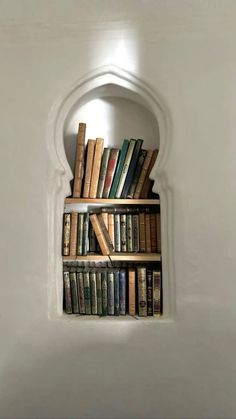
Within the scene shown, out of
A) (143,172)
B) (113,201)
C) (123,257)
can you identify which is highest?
(143,172)

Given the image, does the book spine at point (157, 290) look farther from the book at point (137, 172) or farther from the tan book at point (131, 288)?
the book at point (137, 172)

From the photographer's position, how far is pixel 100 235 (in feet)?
5.04

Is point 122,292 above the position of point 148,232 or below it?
below

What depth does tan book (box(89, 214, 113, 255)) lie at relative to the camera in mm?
1528

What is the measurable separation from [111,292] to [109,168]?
635 millimetres

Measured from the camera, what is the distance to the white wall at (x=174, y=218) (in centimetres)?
139

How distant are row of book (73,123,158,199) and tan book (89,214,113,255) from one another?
0.40 feet

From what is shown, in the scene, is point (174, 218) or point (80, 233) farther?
point (80, 233)

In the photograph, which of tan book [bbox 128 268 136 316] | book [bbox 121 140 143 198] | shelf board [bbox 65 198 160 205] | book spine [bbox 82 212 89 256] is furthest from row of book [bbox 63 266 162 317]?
book [bbox 121 140 143 198]

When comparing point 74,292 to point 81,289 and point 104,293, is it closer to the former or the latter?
point 81,289

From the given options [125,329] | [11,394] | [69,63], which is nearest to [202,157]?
[69,63]

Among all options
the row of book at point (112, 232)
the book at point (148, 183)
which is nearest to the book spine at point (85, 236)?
the row of book at point (112, 232)

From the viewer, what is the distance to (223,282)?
1.39 meters

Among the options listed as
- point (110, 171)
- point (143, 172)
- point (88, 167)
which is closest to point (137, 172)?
point (143, 172)
